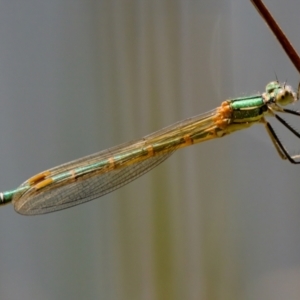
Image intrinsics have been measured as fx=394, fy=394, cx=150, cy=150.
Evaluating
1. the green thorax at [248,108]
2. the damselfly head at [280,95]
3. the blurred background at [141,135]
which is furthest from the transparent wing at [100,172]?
the blurred background at [141,135]

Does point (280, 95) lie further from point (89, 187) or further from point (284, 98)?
point (89, 187)

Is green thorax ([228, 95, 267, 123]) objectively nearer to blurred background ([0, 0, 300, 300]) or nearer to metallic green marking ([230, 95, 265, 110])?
metallic green marking ([230, 95, 265, 110])

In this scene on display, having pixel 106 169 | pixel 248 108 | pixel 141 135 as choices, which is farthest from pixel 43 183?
pixel 141 135

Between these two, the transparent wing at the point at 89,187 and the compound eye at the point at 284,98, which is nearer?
the compound eye at the point at 284,98

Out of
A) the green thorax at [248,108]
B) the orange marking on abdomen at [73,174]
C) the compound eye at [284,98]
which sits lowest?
the compound eye at [284,98]

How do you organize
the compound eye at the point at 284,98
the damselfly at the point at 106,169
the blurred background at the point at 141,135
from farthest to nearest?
the blurred background at the point at 141,135, the damselfly at the point at 106,169, the compound eye at the point at 284,98

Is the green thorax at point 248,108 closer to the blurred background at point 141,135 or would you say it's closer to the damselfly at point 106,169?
the damselfly at point 106,169

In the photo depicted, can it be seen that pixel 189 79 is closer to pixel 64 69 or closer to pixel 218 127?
pixel 64 69
